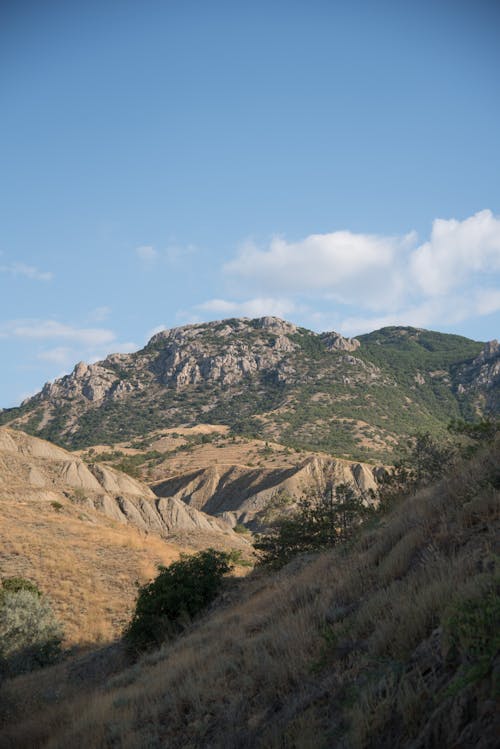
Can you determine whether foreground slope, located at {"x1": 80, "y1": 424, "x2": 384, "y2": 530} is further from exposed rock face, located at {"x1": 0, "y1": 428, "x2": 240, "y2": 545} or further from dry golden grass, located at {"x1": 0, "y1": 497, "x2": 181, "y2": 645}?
dry golden grass, located at {"x1": 0, "y1": 497, "x2": 181, "y2": 645}

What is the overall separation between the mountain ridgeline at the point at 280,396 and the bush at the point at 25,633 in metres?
100

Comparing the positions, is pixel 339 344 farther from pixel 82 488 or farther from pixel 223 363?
pixel 82 488

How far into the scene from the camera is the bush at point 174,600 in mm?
15007

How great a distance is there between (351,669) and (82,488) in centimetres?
5475

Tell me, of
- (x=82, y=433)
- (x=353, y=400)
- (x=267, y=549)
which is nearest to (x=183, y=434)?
(x=82, y=433)

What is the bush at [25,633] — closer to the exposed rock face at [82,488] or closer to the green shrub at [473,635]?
the green shrub at [473,635]

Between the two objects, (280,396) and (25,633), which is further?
(280,396)

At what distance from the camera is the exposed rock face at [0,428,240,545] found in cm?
4828

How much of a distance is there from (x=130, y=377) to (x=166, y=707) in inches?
7682

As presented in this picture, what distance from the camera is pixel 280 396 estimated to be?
162m

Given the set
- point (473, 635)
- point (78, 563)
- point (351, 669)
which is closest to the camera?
point (473, 635)

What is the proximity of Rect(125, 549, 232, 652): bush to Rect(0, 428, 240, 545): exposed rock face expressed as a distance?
102 ft

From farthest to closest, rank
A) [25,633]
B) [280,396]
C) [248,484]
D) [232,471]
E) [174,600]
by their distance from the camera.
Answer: [280,396], [232,471], [248,484], [25,633], [174,600]

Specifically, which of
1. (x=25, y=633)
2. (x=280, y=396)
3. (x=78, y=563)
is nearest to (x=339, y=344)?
(x=280, y=396)
